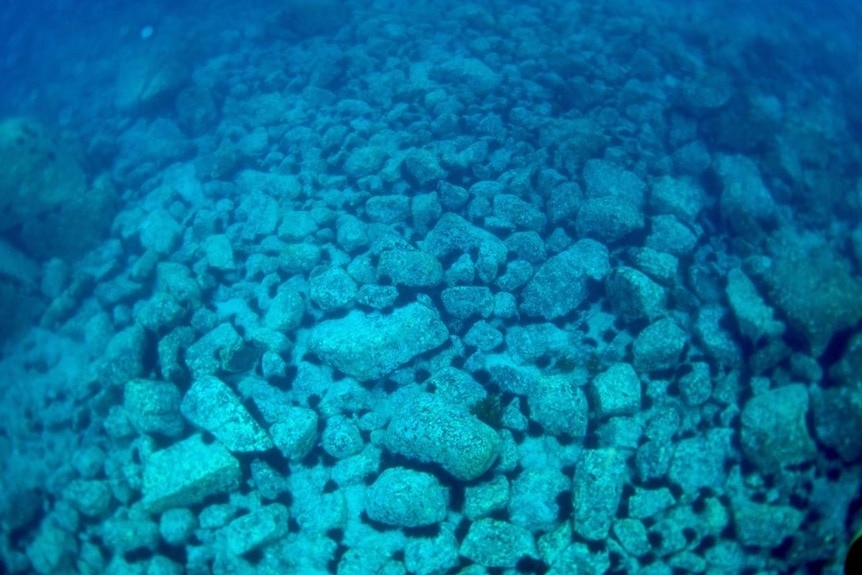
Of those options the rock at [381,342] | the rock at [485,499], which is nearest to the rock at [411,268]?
the rock at [381,342]

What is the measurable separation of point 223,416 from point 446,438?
124 inches

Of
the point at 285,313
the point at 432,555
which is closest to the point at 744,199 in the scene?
the point at 432,555

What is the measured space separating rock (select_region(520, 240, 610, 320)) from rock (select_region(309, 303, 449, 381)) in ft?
4.94

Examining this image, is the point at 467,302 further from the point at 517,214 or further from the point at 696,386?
the point at 696,386

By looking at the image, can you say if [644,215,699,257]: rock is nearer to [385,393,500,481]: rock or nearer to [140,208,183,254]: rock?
[385,393,500,481]: rock

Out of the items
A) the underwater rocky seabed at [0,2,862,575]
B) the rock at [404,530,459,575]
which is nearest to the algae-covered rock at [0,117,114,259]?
the underwater rocky seabed at [0,2,862,575]

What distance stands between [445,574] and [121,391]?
5.90 meters

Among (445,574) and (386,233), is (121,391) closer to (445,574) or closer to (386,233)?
(386,233)

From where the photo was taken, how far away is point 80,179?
1216cm

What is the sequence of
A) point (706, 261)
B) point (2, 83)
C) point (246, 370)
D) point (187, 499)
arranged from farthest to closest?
point (2, 83) < point (706, 261) < point (246, 370) < point (187, 499)

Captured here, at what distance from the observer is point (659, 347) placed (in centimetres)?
669

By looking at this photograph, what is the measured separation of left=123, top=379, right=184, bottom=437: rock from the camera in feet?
23.1

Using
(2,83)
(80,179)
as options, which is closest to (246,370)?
(80,179)

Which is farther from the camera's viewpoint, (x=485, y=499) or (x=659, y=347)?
(x=659, y=347)
